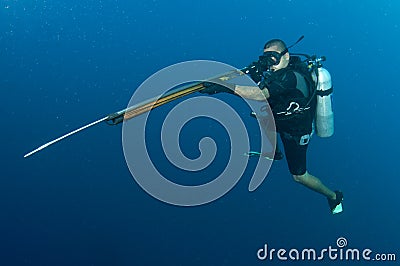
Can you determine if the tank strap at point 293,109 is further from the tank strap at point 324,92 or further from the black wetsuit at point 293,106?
the tank strap at point 324,92

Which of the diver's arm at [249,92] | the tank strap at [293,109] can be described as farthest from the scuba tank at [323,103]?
the diver's arm at [249,92]

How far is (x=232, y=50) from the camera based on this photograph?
7.92 m

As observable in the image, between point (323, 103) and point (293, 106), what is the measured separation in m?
0.37

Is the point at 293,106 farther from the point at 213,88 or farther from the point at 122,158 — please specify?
the point at 122,158

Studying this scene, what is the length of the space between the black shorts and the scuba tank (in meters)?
0.23

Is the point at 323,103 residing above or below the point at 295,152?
above

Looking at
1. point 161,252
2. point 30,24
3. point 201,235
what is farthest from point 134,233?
point 30,24

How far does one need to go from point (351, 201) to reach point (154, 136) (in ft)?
12.1

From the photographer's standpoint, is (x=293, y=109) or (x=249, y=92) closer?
(x=249, y=92)

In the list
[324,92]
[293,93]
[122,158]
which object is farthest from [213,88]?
[122,158]

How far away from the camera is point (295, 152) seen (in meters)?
4.18

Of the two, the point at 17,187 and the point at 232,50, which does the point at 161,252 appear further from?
the point at 232,50

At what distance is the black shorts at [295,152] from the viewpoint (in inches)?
161

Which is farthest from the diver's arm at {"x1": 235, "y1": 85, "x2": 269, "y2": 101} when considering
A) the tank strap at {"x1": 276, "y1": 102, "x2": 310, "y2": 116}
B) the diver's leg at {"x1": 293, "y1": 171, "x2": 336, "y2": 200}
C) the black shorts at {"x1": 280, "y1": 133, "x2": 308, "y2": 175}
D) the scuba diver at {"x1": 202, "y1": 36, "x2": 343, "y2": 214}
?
the diver's leg at {"x1": 293, "y1": 171, "x2": 336, "y2": 200}
